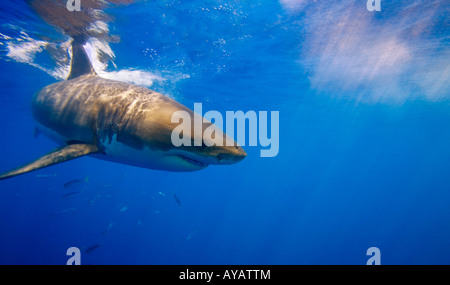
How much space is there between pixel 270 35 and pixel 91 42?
923 cm

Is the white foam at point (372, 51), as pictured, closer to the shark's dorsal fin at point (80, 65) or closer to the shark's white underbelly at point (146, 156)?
the shark's dorsal fin at point (80, 65)

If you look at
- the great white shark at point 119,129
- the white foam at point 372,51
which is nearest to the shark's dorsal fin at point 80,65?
the great white shark at point 119,129

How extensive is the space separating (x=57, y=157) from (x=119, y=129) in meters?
0.87

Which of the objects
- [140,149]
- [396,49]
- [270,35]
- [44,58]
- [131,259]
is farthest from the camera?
[131,259]

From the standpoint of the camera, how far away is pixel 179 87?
20.3m

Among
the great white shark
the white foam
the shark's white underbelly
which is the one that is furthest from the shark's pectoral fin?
the white foam

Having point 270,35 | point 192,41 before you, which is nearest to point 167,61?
point 192,41

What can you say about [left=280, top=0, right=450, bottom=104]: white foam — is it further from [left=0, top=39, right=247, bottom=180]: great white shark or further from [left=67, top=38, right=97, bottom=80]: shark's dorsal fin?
[left=0, top=39, right=247, bottom=180]: great white shark

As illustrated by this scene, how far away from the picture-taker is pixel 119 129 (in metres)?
3.36

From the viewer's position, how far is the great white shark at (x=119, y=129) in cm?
293

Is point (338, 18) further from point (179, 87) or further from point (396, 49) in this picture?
point (179, 87)

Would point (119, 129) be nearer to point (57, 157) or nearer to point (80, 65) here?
point (57, 157)
